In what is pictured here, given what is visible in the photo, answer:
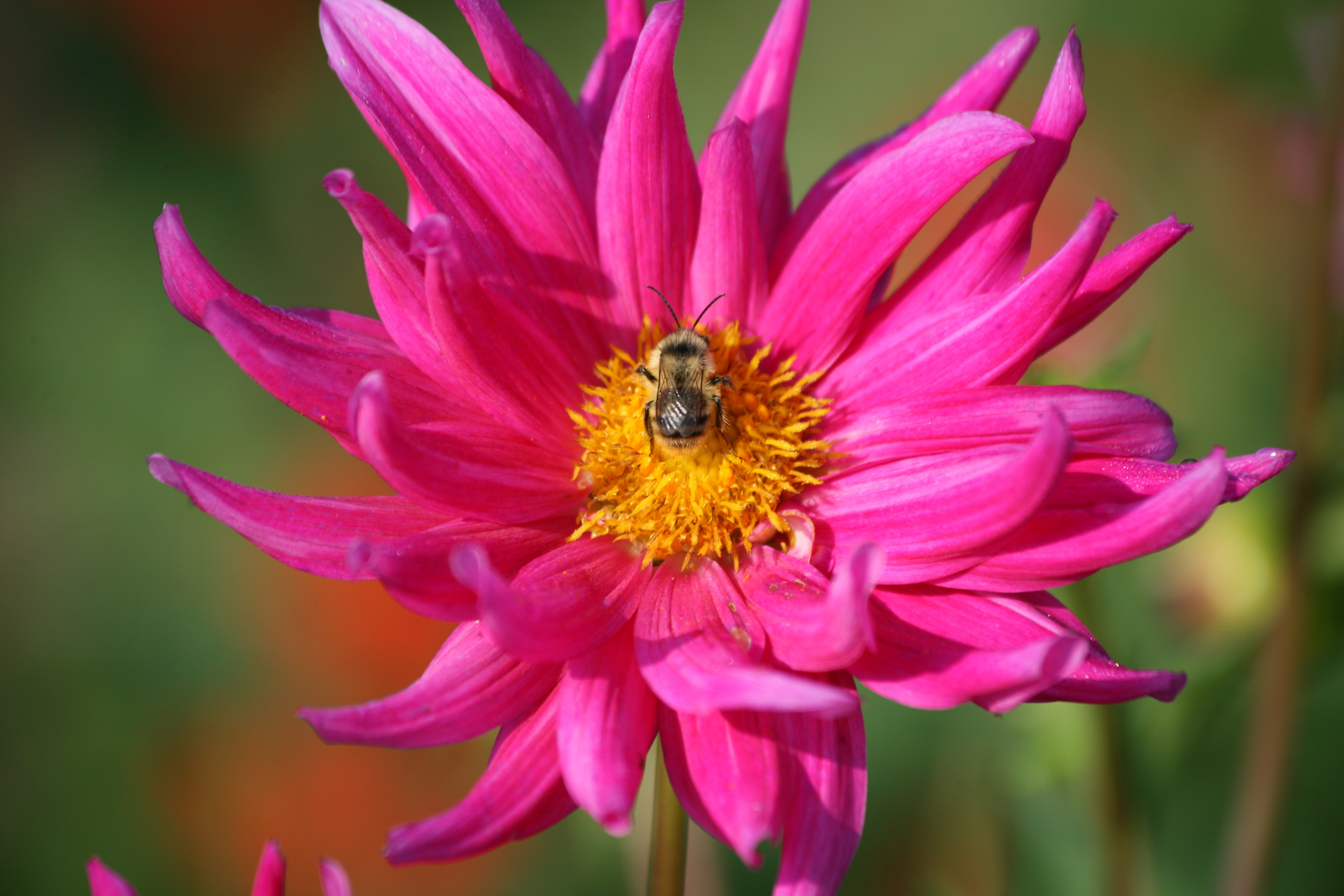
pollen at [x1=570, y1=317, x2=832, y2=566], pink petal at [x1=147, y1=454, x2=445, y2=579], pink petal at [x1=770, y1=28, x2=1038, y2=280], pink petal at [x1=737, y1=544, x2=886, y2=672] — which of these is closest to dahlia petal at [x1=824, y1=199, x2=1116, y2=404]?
pollen at [x1=570, y1=317, x2=832, y2=566]

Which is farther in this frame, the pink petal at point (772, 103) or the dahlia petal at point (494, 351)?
the pink petal at point (772, 103)

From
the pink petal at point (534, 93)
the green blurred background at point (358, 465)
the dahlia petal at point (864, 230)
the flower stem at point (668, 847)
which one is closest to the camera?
the flower stem at point (668, 847)

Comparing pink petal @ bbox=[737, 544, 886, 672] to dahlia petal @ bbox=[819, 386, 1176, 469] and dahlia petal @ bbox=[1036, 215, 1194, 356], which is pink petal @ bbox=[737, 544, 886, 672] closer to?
dahlia petal @ bbox=[819, 386, 1176, 469]

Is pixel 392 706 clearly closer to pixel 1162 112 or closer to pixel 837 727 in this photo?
pixel 837 727

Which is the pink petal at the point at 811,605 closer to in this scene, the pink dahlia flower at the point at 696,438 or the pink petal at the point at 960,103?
the pink dahlia flower at the point at 696,438

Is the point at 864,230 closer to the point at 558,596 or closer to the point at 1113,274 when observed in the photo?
the point at 1113,274

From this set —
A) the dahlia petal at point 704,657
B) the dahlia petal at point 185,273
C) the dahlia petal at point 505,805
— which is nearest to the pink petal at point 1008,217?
the dahlia petal at point 704,657
